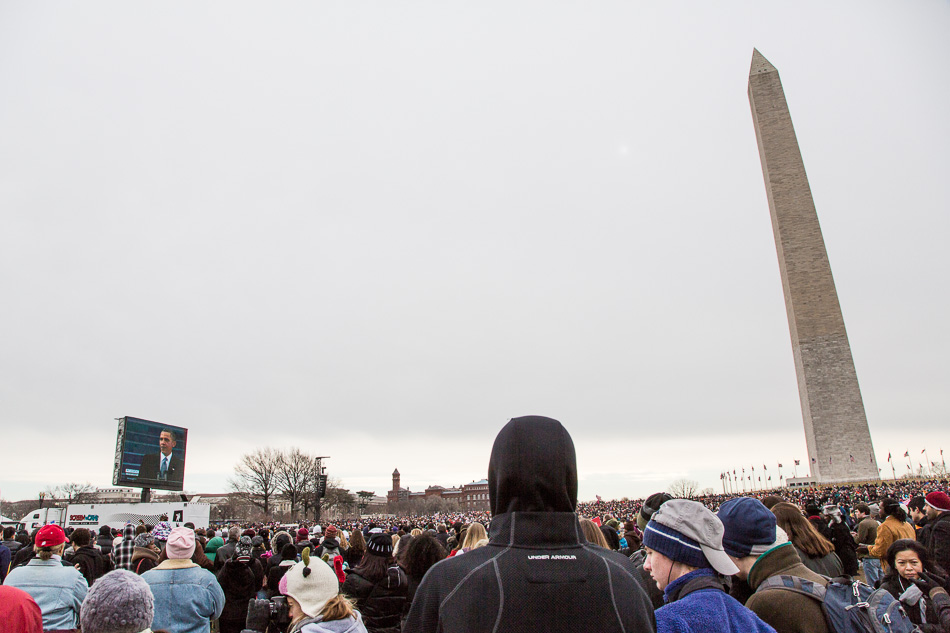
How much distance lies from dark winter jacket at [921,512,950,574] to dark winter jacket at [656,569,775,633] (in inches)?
178

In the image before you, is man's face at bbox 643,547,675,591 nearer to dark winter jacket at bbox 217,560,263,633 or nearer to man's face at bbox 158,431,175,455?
dark winter jacket at bbox 217,560,263,633

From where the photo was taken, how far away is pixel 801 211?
3769 cm

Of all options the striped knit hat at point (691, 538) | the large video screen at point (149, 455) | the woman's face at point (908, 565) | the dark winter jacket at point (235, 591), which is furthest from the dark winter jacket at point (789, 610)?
the large video screen at point (149, 455)

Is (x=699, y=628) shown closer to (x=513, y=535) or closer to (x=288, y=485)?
(x=513, y=535)

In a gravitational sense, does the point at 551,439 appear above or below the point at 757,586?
above

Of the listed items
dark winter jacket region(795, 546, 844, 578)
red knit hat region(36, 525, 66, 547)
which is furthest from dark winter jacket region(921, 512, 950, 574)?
red knit hat region(36, 525, 66, 547)

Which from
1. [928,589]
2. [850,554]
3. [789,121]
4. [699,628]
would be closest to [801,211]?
[789,121]

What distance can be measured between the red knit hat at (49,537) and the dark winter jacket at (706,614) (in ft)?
15.5

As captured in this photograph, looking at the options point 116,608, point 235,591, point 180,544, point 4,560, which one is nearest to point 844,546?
point 235,591

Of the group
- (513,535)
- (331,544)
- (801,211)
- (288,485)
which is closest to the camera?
(513,535)

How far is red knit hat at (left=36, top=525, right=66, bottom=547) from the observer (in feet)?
15.1

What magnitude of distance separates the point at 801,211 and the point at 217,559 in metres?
39.7

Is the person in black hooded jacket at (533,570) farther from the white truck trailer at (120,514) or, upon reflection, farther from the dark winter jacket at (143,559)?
the white truck trailer at (120,514)

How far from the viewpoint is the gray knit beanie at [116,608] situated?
2732mm
